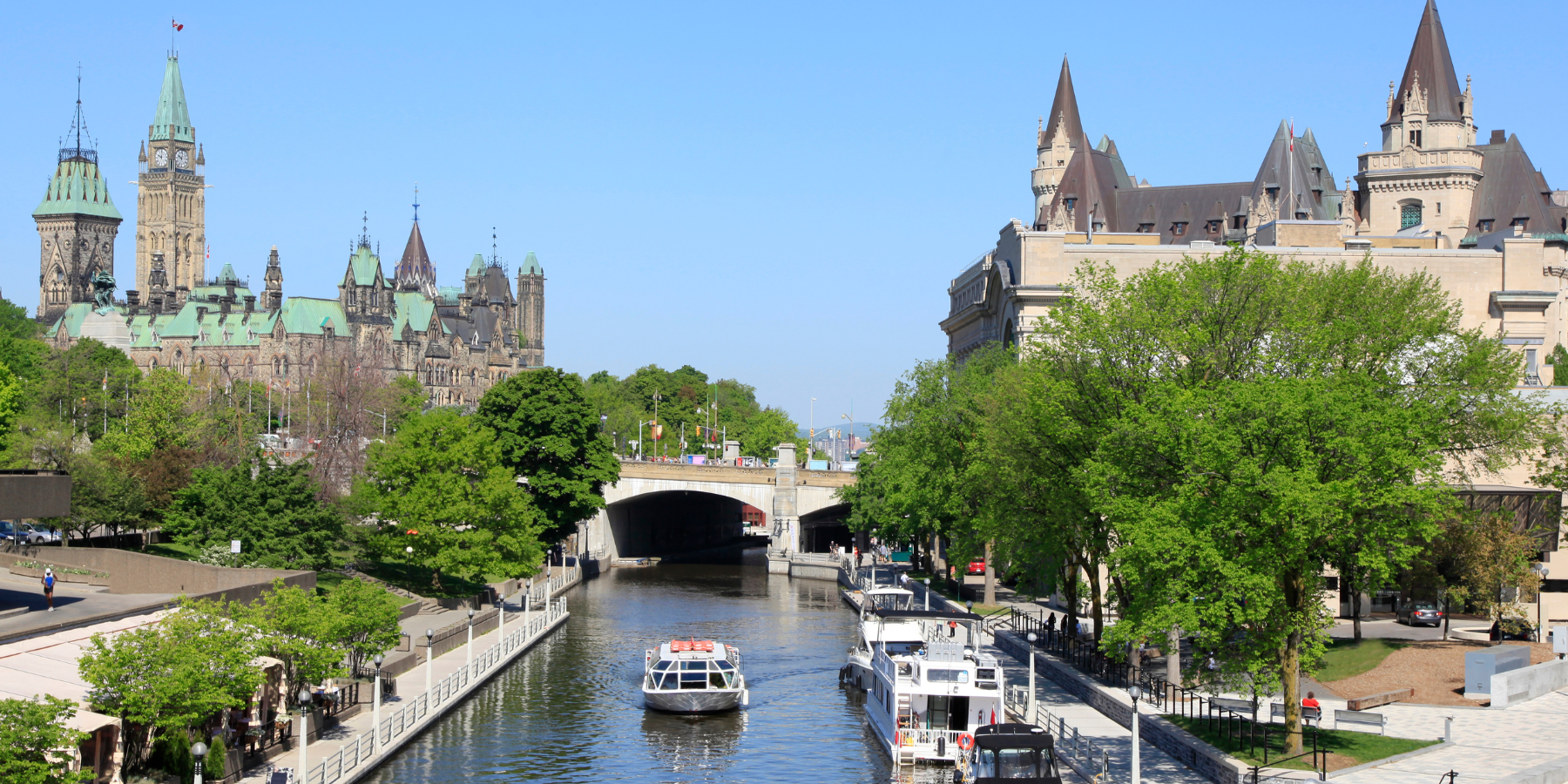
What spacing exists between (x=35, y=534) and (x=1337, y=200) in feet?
322

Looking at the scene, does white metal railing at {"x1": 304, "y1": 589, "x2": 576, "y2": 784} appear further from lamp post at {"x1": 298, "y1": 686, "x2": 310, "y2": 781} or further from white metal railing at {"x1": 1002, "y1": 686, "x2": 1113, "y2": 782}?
white metal railing at {"x1": 1002, "y1": 686, "x2": 1113, "y2": 782}

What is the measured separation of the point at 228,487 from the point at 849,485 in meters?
57.9

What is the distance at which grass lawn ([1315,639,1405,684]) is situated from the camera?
45281mm

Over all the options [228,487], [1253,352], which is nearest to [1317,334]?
[1253,352]

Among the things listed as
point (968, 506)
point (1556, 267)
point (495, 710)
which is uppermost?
point (1556, 267)

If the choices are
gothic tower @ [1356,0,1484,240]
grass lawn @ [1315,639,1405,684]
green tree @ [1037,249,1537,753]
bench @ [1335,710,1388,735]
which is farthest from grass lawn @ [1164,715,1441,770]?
gothic tower @ [1356,0,1484,240]

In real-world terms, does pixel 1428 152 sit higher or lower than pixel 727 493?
higher

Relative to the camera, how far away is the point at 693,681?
48.4 metres

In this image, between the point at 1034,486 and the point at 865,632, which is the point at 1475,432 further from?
the point at 865,632

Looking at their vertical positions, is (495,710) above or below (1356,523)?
below

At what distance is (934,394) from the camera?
77438 millimetres

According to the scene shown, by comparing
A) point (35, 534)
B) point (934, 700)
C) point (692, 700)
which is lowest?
point (692, 700)

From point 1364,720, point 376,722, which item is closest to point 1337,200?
point 1364,720

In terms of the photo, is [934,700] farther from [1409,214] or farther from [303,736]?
[1409,214]
